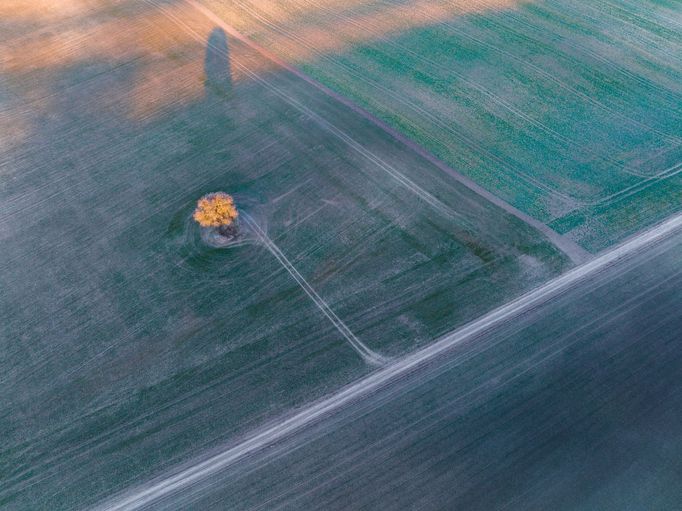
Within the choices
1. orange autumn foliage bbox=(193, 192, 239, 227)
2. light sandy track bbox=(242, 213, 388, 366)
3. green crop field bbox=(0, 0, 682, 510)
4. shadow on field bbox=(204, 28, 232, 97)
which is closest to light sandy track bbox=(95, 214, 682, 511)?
green crop field bbox=(0, 0, 682, 510)

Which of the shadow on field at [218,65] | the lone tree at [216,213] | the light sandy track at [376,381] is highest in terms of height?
the shadow on field at [218,65]

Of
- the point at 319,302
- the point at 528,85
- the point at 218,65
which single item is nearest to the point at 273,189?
the point at 319,302

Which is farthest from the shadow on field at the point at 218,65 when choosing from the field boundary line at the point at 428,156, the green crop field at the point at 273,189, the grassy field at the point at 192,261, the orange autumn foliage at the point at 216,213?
the orange autumn foliage at the point at 216,213

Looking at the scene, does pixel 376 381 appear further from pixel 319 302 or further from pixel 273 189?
pixel 273 189

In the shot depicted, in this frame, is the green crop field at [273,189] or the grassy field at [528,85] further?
the grassy field at [528,85]

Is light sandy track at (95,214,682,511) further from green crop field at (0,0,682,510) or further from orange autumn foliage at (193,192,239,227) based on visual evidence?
orange autumn foliage at (193,192,239,227)

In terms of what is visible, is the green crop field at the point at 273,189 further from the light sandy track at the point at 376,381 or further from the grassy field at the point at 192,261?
the light sandy track at the point at 376,381
